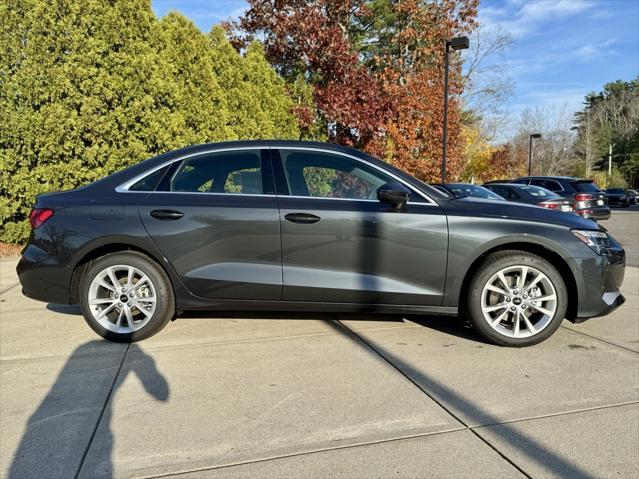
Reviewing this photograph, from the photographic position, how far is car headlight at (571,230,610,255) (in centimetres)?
370

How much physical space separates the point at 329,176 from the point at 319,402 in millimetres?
1871

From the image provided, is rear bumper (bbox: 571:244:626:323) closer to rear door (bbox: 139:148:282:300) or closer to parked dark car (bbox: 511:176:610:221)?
rear door (bbox: 139:148:282:300)

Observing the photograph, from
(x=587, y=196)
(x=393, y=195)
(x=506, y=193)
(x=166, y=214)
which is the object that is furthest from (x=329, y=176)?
(x=587, y=196)

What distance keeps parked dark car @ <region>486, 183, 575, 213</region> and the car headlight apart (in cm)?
642

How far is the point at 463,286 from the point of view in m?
3.80

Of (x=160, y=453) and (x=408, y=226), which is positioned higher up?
(x=408, y=226)

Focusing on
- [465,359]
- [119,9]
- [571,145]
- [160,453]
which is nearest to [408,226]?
[465,359]

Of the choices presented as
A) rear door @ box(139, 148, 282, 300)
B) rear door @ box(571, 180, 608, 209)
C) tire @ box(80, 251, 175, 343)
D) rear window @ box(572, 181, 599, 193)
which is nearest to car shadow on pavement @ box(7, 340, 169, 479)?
tire @ box(80, 251, 175, 343)

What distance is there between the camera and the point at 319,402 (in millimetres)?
2875

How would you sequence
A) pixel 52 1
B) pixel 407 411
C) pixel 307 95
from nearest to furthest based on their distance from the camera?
pixel 407 411 < pixel 52 1 < pixel 307 95

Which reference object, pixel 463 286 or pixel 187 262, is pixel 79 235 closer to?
pixel 187 262

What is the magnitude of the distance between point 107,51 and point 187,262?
7021mm

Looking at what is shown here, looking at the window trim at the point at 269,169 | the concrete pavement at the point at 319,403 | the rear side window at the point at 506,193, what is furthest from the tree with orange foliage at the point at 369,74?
the concrete pavement at the point at 319,403

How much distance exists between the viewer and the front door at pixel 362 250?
3.68 m
